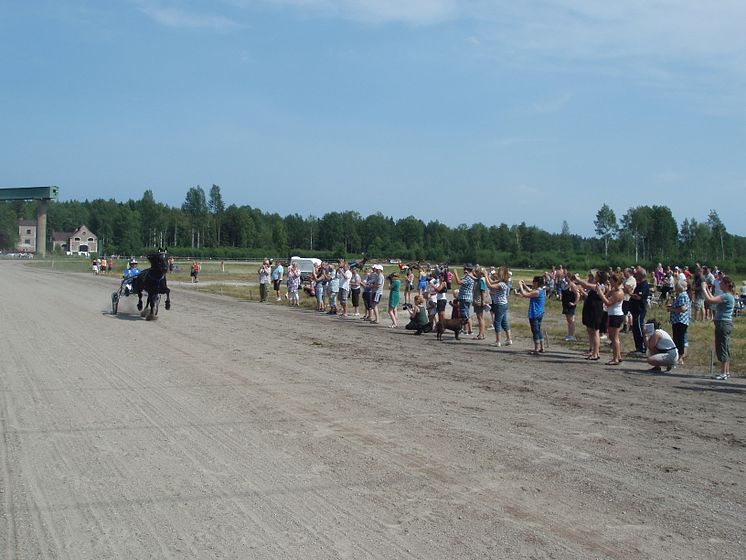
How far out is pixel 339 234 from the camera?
16000cm

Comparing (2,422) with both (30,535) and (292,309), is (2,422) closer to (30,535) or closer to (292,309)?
(30,535)

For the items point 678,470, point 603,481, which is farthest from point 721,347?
point 603,481

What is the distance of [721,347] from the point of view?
13.2 m

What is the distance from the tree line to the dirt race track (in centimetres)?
9252

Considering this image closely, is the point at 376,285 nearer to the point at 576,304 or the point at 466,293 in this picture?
the point at 466,293

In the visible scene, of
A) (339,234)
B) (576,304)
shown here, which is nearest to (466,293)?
(576,304)

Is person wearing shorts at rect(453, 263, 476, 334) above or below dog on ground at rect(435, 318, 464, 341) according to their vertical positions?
above

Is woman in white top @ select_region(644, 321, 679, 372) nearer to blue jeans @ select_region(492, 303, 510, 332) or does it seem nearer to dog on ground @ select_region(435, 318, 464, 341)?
blue jeans @ select_region(492, 303, 510, 332)

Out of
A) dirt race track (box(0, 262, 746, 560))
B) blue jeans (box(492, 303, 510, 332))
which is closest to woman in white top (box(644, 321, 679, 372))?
dirt race track (box(0, 262, 746, 560))

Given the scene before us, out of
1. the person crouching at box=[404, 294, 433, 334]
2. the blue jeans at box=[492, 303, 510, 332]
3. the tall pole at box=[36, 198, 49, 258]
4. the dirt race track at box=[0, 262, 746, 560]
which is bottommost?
the dirt race track at box=[0, 262, 746, 560]

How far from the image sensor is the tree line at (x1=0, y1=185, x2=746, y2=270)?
4668 inches

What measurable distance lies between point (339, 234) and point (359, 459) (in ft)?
503

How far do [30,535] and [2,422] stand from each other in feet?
12.0

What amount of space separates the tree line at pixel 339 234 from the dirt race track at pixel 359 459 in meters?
92.5
